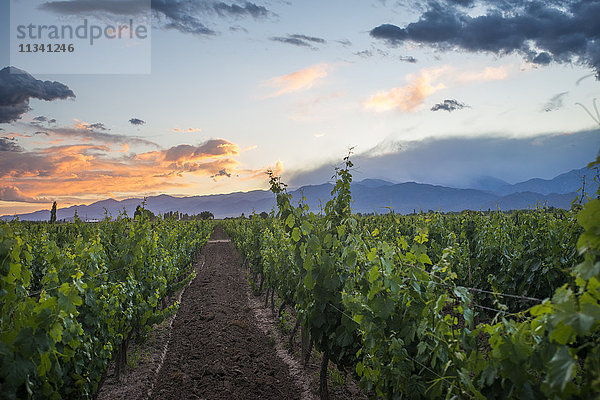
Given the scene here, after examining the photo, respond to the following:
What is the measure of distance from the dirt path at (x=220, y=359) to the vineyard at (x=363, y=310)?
86 millimetres

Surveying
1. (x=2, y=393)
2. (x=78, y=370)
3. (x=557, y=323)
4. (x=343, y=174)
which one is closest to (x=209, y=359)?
(x=78, y=370)

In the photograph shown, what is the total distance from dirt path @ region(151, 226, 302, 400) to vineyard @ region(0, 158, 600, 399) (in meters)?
0.09

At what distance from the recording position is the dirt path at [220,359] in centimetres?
614

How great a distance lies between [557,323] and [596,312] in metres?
0.16

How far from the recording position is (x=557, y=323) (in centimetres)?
173

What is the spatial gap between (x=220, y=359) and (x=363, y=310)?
452 centimetres

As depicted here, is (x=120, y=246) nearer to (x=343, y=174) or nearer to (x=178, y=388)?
(x=178, y=388)

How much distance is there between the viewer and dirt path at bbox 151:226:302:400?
6.14 metres

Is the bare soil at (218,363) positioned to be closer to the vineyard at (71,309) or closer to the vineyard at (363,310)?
the vineyard at (363,310)

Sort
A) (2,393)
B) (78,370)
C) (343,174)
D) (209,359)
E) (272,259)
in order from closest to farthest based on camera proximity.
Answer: (2,393)
(78,370)
(343,174)
(209,359)
(272,259)

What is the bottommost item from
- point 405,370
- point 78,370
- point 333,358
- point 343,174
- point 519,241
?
point 333,358

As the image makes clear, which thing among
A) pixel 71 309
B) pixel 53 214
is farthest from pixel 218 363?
pixel 53 214

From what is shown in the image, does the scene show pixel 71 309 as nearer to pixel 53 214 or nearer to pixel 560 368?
pixel 560 368

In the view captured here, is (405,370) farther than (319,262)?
No
